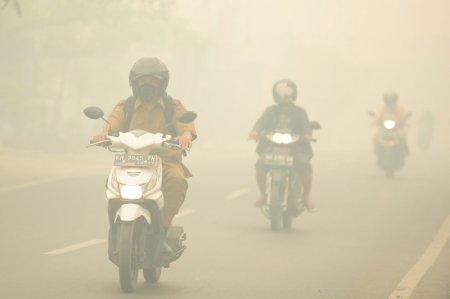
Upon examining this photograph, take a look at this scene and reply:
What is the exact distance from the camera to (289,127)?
55.8 ft

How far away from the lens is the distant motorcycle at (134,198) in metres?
9.94

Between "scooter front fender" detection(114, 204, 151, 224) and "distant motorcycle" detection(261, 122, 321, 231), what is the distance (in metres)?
6.48

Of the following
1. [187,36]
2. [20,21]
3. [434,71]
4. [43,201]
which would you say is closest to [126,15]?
A: [20,21]

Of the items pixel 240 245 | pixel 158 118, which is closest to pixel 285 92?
pixel 240 245

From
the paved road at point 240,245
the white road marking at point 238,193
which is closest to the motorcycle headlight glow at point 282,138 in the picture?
the paved road at point 240,245

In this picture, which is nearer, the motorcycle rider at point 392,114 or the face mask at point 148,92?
the face mask at point 148,92

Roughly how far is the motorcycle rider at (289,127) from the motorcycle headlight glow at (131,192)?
6.99 metres

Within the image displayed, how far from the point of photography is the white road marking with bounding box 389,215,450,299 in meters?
11.1

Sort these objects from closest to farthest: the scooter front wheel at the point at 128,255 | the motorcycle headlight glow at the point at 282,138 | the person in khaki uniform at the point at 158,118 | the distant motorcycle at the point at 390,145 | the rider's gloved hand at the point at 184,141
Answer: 1. the scooter front wheel at the point at 128,255
2. the rider's gloved hand at the point at 184,141
3. the person in khaki uniform at the point at 158,118
4. the motorcycle headlight glow at the point at 282,138
5. the distant motorcycle at the point at 390,145

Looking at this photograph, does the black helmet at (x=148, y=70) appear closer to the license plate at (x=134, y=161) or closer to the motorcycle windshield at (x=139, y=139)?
the motorcycle windshield at (x=139, y=139)

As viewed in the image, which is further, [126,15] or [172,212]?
[126,15]

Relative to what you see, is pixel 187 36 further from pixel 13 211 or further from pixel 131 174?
pixel 131 174

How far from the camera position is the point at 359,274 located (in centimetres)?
1245

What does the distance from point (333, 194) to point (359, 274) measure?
11.4m
